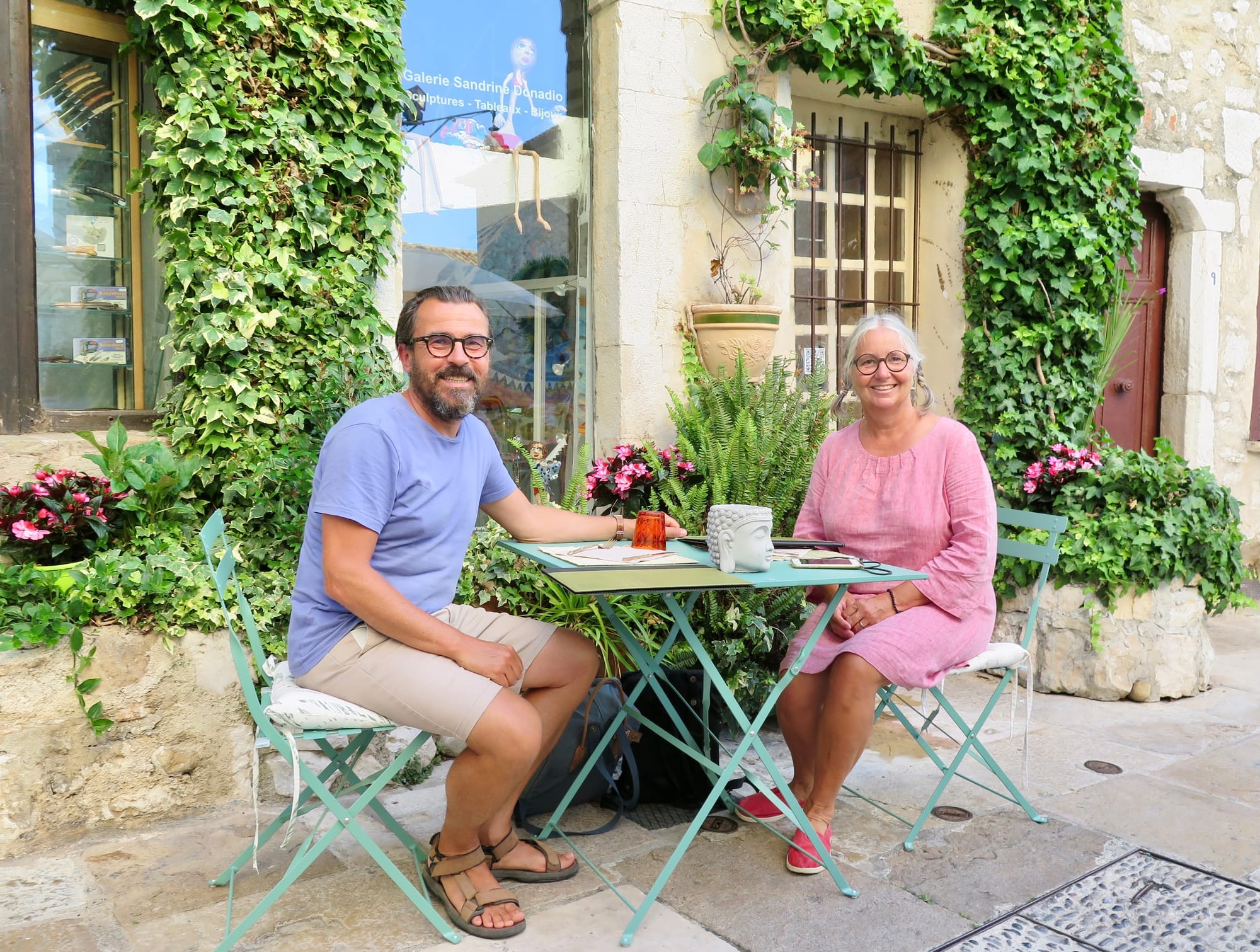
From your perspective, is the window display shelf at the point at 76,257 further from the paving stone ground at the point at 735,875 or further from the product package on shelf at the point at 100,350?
the paving stone ground at the point at 735,875

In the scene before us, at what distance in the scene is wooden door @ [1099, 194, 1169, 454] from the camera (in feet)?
22.0

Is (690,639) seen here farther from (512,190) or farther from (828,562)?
(512,190)

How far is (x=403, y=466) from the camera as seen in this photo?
2.55m

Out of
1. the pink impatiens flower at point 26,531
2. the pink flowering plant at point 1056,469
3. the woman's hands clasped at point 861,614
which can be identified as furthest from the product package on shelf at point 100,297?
the pink flowering plant at point 1056,469

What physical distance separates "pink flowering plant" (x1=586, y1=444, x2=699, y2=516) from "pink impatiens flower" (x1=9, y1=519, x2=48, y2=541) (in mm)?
2020

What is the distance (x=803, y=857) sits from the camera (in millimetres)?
2883

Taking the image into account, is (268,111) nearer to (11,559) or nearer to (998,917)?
(11,559)

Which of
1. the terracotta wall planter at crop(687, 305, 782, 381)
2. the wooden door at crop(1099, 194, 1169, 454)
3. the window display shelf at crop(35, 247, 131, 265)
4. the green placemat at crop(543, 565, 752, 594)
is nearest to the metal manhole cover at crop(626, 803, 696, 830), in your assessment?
the green placemat at crop(543, 565, 752, 594)

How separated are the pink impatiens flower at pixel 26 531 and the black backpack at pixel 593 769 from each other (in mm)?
1638

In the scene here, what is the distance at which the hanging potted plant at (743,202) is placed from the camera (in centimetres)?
474

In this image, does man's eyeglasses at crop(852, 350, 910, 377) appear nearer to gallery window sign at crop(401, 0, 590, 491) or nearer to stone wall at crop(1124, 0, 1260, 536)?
gallery window sign at crop(401, 0, 590, 491)

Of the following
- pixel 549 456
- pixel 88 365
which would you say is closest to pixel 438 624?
pixel 88 365

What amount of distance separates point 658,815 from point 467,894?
82cm

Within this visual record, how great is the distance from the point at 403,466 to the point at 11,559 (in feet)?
5.25
